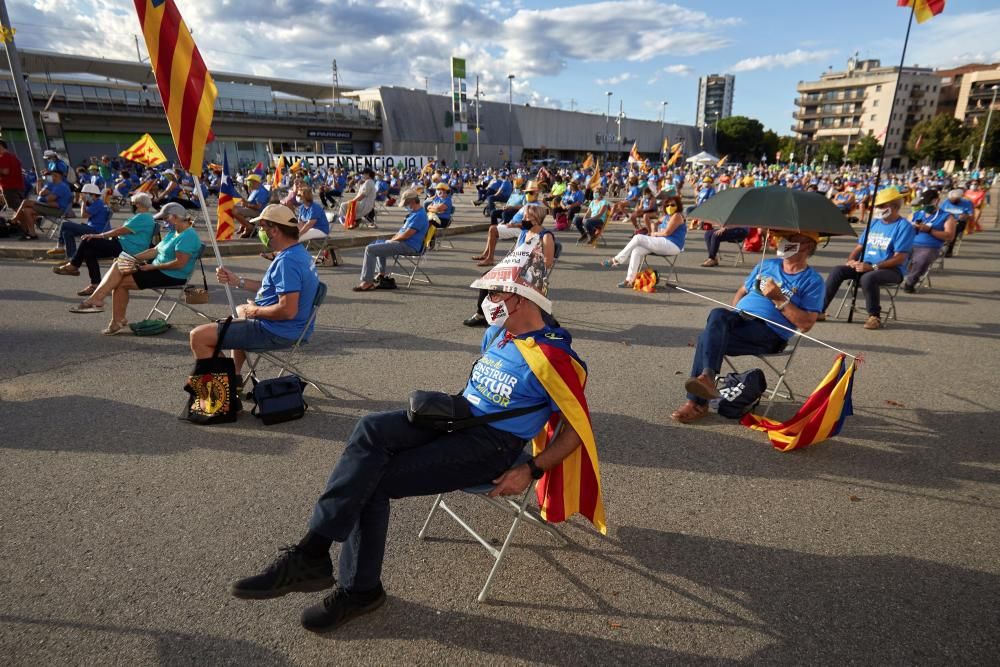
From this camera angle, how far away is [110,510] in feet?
10.3

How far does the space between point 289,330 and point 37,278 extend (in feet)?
25.2

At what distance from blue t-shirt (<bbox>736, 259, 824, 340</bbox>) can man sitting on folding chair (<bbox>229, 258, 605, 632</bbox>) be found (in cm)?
262

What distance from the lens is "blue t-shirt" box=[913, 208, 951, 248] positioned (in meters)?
9.07

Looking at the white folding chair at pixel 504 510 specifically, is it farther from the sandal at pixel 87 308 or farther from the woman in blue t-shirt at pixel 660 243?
the woman in blue t-shirt at pixel 660 243

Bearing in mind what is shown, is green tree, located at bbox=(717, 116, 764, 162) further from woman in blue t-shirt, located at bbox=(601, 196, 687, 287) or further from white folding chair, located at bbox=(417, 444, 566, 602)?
white folding chair, located at bbox=(417, 444, 566, 602)

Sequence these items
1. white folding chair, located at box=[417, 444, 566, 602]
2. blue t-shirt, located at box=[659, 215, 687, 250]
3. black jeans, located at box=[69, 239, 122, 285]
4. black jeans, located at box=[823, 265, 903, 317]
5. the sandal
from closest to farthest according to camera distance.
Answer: white folding chair, located at box=[417, 444, 566, 602]
the sandal
black jeans, located at box=[823, 265, 903, 317]
black jeans, located at box=[69, 239, 122, 285]
blue t-shirt, located at box=[659, 215, 687, 250]

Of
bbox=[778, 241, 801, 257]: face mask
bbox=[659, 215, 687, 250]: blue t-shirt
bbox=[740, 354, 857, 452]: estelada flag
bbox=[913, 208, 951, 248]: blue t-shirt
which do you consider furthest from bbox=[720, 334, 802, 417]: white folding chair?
bbox=[913, 208, 951, 248]: blue t-shirt

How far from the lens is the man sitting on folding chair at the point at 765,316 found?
4383 mm

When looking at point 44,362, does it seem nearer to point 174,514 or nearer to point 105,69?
point 174,514

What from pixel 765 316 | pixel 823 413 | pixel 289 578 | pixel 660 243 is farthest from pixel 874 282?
pixel 289 578

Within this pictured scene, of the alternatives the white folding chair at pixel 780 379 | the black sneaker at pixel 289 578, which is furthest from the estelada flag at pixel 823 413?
the black sneaker at pixel 289 578

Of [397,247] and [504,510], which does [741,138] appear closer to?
[397,247]

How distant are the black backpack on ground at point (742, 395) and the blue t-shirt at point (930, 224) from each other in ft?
23.3

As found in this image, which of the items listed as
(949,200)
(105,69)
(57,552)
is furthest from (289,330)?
(105,69)
